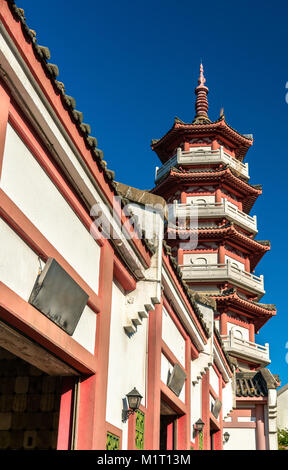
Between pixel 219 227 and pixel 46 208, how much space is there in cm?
2824

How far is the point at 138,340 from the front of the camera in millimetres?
9320

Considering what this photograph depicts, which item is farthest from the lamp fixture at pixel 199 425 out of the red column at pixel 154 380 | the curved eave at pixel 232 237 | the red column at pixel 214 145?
the red column at pixel 214 145

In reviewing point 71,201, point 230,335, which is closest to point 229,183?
point 230,335

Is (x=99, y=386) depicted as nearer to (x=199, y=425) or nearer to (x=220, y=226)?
(x=199, y=425)

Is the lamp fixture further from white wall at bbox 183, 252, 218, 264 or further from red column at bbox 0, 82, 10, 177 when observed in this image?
white wall at bbox 183, 252, 218, 264

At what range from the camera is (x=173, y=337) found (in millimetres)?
11477

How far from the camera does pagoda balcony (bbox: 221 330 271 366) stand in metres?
32.0

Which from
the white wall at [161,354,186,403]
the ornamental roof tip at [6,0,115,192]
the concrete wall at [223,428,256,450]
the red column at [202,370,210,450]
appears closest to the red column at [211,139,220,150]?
the concrete wall at [223,428,256,450]

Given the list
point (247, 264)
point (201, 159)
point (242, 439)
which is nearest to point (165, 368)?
point (242, 439)

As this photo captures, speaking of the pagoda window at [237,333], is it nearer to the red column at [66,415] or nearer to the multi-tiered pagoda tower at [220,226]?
the multi-tiered pagoda tower at [220,226]

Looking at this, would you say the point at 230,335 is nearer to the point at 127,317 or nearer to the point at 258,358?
the point at 258,358

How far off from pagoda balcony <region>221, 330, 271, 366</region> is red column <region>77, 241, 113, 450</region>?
81.0 feet
